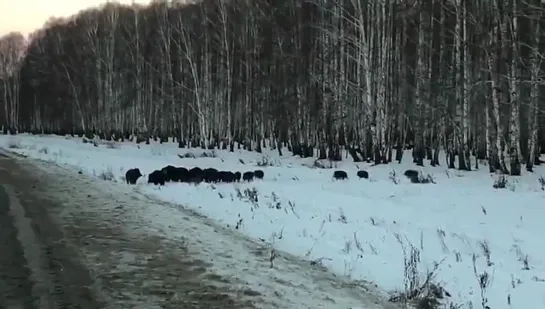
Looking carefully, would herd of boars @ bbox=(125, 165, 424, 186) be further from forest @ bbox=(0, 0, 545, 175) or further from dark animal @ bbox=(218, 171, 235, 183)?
forest @ bbox=(0, 0, 545, 175)

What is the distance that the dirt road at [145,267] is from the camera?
5234 mm

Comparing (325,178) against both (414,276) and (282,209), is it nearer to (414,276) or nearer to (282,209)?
(282,209)

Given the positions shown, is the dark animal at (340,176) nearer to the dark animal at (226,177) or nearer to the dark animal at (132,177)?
the dark animal at (226,177)

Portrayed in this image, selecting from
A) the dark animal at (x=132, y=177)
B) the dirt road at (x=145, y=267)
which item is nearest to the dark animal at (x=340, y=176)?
the dark animal at (x=132, y=177)

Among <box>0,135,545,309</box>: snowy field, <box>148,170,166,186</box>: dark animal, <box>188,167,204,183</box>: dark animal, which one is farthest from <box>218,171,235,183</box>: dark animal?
<box>148,170,166,186</box>: dark animal

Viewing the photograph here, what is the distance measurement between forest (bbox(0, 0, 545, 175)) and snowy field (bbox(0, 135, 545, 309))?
5.95 metres

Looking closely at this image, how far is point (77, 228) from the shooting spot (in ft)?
28.6

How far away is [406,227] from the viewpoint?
31.1ft

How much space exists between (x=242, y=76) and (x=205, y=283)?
35366mm

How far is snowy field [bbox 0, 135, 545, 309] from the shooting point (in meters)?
6.53

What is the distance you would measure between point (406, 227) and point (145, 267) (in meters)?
4.70

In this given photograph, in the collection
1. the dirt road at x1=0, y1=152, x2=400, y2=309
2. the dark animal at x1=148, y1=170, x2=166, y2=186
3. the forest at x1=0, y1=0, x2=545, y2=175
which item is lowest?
the dirt road at x1=0, y1=152, x2=400, y2=309

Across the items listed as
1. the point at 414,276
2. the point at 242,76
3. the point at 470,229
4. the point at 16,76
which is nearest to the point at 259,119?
the point at 242,76

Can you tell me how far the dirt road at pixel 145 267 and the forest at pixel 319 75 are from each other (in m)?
11.9
